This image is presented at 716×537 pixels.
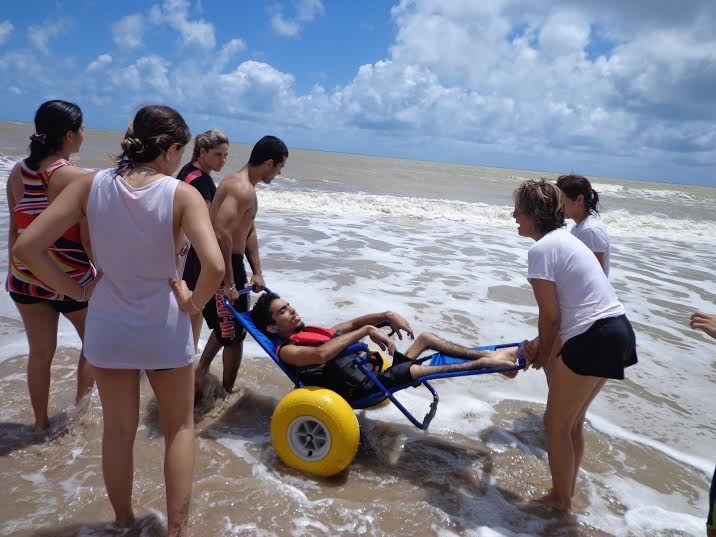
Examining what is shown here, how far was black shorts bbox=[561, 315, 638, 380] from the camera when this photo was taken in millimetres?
2820

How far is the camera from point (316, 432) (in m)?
3.41

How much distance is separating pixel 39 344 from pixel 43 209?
879mm

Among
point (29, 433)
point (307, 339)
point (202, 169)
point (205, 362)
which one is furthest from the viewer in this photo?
point (205, 362)

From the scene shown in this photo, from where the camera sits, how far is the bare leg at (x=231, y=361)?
14.1 ft

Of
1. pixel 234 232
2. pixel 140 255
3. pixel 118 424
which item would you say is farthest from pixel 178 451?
pixel 234 232

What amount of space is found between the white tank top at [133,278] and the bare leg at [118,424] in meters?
0.13

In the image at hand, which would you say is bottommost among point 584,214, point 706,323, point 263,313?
point 263,313

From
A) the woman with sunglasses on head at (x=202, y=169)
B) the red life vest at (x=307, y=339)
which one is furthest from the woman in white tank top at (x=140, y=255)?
the woman with sunglasses on head at (x=202, y=169)

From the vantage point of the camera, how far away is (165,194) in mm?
2131

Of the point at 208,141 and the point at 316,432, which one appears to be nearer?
the point at 316,432

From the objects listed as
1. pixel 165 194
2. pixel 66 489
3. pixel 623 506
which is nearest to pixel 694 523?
pixel 623 506

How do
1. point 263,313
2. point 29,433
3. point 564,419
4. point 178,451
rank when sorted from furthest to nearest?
point 263,313 < point 29,433 < point 564,419 < point 178,451

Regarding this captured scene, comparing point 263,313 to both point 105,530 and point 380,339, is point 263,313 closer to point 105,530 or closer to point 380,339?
point 380,339

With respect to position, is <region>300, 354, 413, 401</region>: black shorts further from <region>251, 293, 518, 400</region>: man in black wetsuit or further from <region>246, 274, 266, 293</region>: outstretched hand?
<region>246, 274, 266, 293</region>: outstretched hand
